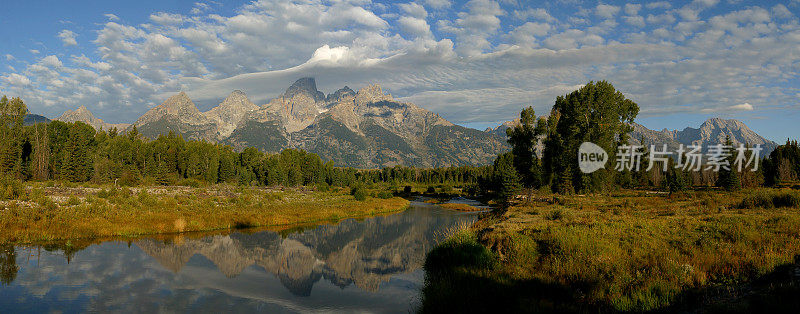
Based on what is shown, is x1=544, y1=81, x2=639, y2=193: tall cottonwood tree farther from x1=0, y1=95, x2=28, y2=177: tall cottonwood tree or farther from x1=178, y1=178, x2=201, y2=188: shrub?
Answer: x1=0, y1=95, x2=28, y2=177: tall cottonwood tree

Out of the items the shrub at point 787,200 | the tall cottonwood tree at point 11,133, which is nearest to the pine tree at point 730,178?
the shrub at point 787,200

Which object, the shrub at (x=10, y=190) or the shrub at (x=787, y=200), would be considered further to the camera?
the shrub at (x=10, y=190)

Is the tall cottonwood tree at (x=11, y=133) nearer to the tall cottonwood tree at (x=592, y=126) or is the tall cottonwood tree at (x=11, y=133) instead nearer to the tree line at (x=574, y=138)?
the tree line at (x=574, y=138)

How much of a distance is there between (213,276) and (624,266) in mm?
19640

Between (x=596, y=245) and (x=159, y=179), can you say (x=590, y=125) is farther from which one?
(x=159, y=179)

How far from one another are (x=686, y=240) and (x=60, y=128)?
389 feet

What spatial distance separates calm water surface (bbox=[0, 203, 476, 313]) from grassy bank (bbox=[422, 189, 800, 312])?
3627mm

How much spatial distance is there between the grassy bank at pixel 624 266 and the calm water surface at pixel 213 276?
3.63 metres

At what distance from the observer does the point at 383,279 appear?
70.3ft

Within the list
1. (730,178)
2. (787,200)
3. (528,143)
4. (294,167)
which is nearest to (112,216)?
(787,200)

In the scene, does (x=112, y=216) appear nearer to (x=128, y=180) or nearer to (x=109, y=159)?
(x=128, y=180)

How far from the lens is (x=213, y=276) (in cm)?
2055

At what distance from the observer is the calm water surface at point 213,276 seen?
52.3 ft

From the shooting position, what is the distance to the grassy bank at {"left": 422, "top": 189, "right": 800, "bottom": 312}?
11156 millimetres
